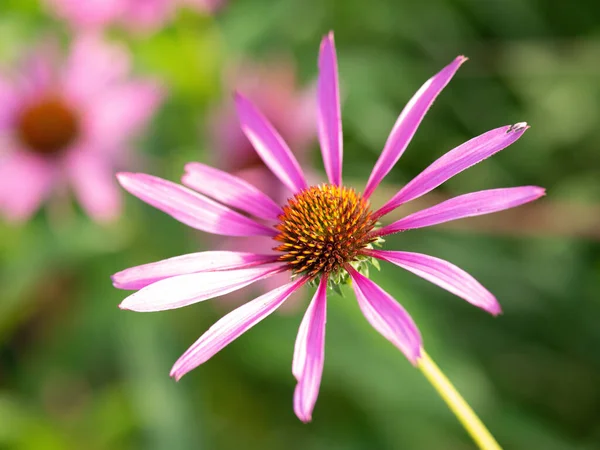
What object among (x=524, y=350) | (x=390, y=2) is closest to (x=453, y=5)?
(x=390, y=2)

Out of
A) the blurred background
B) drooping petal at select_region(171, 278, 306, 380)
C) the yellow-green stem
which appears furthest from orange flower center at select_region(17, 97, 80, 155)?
the yellow-green stem

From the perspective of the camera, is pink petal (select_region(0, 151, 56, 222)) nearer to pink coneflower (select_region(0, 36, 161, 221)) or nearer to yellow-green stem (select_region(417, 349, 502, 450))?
pink coneflower (select_region(0, 36, 161, 221))

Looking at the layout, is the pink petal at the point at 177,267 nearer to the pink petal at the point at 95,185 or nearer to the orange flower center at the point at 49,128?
the pink petal at the point at 95,185

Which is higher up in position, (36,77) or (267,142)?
(36,77)

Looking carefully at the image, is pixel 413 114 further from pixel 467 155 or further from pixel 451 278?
pixel 451 278

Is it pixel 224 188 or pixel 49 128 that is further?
pixel 49 128

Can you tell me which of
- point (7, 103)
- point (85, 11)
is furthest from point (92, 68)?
point (7, 103)

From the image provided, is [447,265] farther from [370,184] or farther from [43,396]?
[43,396]
